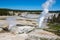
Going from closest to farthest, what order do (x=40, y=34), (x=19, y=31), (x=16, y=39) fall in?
1. (x=16, y=39)
2. (x=40, y=34)
3. (x=19, y=31)

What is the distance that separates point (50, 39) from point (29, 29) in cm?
436

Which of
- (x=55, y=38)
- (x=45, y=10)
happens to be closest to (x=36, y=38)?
(x=55, y=38)

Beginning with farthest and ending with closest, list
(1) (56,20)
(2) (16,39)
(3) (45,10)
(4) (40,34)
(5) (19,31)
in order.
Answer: (1) (56,20), (3) (45,10), (5) (19,31), (4) (40,34), (2) (16,39)

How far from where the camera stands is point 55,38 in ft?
55.2

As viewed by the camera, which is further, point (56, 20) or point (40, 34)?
point (56, 20)

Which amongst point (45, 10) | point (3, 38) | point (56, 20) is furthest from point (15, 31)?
point (56, 20)

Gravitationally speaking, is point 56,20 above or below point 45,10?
below

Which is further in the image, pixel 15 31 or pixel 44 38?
pixel 15 31

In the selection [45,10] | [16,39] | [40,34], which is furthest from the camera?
[45,10]

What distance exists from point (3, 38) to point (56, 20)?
2541cm

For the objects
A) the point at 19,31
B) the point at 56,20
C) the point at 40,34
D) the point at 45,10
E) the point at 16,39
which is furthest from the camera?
the point at 56,20

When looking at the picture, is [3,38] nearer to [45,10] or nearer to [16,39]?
[16,39]

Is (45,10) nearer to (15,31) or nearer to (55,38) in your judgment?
(15,31)

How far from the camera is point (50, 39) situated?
54.4ft
